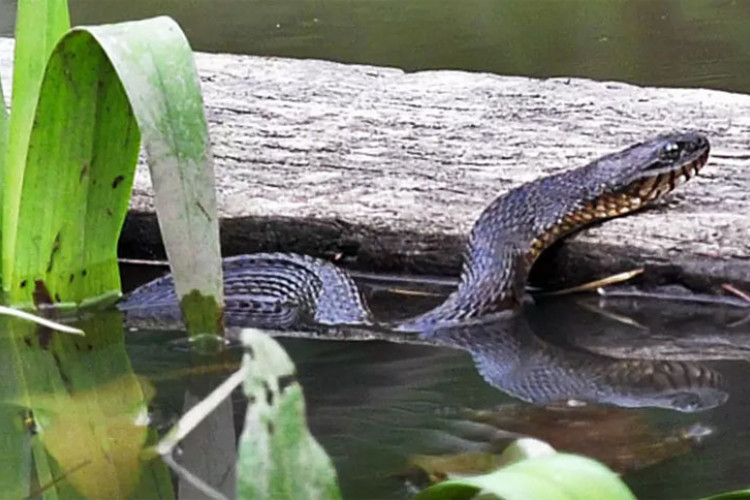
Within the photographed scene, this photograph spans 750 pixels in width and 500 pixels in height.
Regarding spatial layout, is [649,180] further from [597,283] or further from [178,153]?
[178,153]

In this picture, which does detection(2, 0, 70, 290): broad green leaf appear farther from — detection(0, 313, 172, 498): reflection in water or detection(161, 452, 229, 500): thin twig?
detection(161, 452, 229, 500): thin twig

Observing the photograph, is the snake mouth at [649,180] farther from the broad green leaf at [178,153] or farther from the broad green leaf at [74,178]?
the broad green leaf at [178,153]

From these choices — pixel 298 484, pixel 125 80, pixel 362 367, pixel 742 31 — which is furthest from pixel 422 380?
pixel 742 31

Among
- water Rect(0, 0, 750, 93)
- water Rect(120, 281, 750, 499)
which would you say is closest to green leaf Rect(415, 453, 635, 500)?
water Rect(120, 281, 750, 499)

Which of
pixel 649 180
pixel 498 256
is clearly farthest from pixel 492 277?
pixel 649 180

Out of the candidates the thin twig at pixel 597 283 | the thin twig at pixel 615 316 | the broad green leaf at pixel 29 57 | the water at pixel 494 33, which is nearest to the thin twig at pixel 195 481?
the broad green leaf at pixel 29 57
